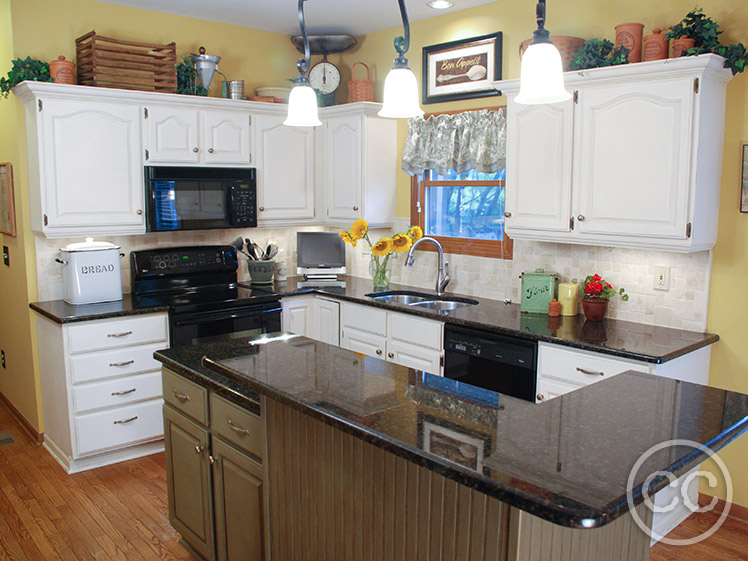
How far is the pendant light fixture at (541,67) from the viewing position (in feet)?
6.03

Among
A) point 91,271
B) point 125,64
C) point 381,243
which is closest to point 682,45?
point 381,243

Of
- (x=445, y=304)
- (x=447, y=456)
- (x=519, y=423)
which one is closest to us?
(x=447, y=456)

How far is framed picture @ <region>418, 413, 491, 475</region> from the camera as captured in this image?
1.32 metres

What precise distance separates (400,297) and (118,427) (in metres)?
1.96

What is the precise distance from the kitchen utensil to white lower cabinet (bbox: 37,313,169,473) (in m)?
0.24

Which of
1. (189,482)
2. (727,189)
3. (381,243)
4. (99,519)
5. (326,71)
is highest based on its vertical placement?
(326,71)

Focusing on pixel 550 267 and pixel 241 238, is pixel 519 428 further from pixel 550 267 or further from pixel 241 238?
pixel 241 238

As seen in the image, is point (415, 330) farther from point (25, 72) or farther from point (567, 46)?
point (25, 72)

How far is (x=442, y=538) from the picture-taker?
4.94 ft

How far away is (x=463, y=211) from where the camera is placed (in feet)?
14.4

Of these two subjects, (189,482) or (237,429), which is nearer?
(237,429)

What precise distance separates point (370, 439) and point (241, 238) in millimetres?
3448

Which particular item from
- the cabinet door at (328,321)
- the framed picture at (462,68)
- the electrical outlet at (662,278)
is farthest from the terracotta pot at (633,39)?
the cabinet door at (328,321)

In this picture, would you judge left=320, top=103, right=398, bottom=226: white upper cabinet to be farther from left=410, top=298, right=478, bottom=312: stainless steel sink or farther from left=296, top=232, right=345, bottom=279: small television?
left=410, top=298, right=478, bottom=312: stainless steel sink
